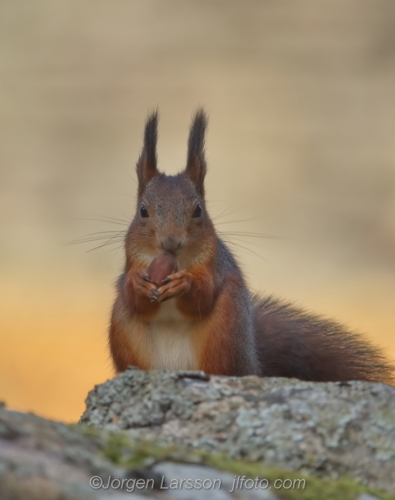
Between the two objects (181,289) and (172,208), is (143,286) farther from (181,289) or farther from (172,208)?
(172,208)

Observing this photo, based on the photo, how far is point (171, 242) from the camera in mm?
3379

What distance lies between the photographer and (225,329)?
11.2ft

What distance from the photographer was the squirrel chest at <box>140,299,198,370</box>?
11.1 feet

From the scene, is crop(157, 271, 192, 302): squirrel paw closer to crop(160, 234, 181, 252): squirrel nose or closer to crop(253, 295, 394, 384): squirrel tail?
crop(160, 234, 181, 252): squirrel nose

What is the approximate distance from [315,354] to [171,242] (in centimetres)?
127

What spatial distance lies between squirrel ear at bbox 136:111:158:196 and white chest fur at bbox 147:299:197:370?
76cm

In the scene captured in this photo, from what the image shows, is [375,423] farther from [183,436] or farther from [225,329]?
[225,329]

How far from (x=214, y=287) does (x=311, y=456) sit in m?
1.53

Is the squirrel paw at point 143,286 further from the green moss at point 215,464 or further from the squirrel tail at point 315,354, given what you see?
the green moss at point 215,464

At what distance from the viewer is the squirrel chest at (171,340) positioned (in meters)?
3.38

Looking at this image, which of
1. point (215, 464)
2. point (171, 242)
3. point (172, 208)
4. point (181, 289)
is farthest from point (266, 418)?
point (172, 208)

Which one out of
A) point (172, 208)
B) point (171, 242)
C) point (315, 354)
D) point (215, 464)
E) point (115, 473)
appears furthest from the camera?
point (315, 354)

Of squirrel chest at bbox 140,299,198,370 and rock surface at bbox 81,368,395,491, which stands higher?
squirrel chest at bbox 140,299,198,370

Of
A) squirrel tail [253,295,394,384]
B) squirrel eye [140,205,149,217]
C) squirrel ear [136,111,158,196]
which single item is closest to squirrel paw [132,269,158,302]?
squirrel eye [140,205,149,217]
